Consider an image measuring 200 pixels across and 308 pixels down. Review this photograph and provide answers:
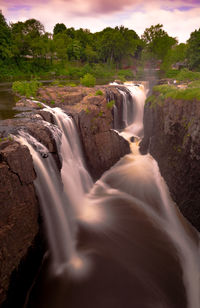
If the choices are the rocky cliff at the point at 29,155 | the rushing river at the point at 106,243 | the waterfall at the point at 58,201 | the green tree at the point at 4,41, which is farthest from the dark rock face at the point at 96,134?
the green tree at the point at 4,41

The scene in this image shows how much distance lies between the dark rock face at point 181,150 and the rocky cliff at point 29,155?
3.63 metres

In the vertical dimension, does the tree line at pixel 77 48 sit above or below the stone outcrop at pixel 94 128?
above

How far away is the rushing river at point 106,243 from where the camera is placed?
627cm

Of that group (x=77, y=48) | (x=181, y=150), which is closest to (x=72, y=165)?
(x=181, y=150)

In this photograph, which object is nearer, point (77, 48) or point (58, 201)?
point (58, 201)

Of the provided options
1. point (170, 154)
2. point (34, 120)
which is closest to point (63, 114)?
point (34, 120)

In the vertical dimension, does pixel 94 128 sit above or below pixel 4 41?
below

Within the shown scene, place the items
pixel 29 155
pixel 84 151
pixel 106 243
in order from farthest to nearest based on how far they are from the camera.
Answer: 1. pixel 84 151
2. pixel 106 243
3. pixel 29 155

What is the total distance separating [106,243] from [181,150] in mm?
Answer: 6384

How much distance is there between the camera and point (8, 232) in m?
5.55

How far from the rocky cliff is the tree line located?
32737 millimetres

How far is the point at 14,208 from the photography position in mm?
5754

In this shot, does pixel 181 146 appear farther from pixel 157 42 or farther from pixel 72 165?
pixel 157 42

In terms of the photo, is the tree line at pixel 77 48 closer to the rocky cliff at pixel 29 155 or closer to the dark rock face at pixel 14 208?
the rocky cliff at pixel 29 155
